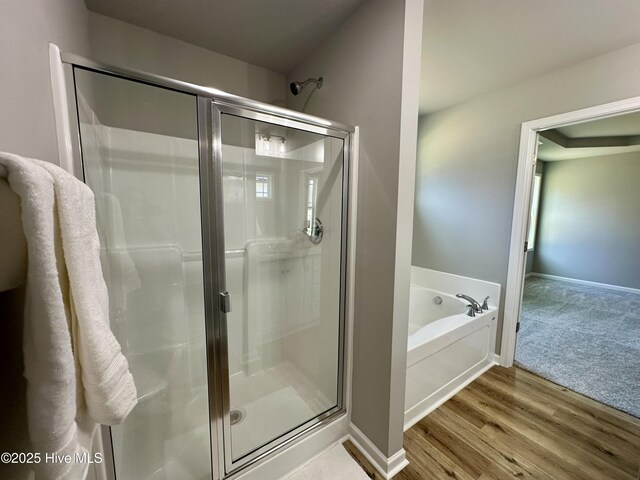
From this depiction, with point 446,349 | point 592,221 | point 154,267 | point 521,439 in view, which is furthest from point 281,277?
point 592,221

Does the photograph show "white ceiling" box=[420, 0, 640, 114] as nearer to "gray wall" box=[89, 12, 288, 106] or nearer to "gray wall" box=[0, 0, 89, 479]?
"gray wall" box=[89, 12, 288, 106]

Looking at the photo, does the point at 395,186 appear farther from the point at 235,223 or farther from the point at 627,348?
the point at 627,348

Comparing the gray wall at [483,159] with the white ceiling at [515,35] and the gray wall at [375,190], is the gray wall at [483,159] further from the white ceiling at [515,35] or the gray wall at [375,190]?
the gray wall at [375,190]

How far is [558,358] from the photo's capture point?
237 centimetres

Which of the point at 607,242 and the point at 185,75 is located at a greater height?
the point at 185,75

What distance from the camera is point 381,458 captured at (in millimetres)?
1353

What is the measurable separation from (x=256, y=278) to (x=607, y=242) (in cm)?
625

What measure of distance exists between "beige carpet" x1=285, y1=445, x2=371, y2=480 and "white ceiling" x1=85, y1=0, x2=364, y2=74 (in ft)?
8.26

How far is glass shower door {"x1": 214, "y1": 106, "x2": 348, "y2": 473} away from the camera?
153cm

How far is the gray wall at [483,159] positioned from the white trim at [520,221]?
55 mm

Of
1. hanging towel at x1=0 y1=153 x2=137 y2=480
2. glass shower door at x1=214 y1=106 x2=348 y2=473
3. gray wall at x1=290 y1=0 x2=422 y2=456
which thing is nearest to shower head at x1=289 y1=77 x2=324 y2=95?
gray wall at x1=290 y1=0 x2=422 y2=456

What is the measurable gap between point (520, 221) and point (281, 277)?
2077 millimetres

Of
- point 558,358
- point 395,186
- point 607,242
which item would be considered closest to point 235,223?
point 395,186

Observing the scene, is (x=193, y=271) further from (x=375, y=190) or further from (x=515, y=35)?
(x=515, y=35)
